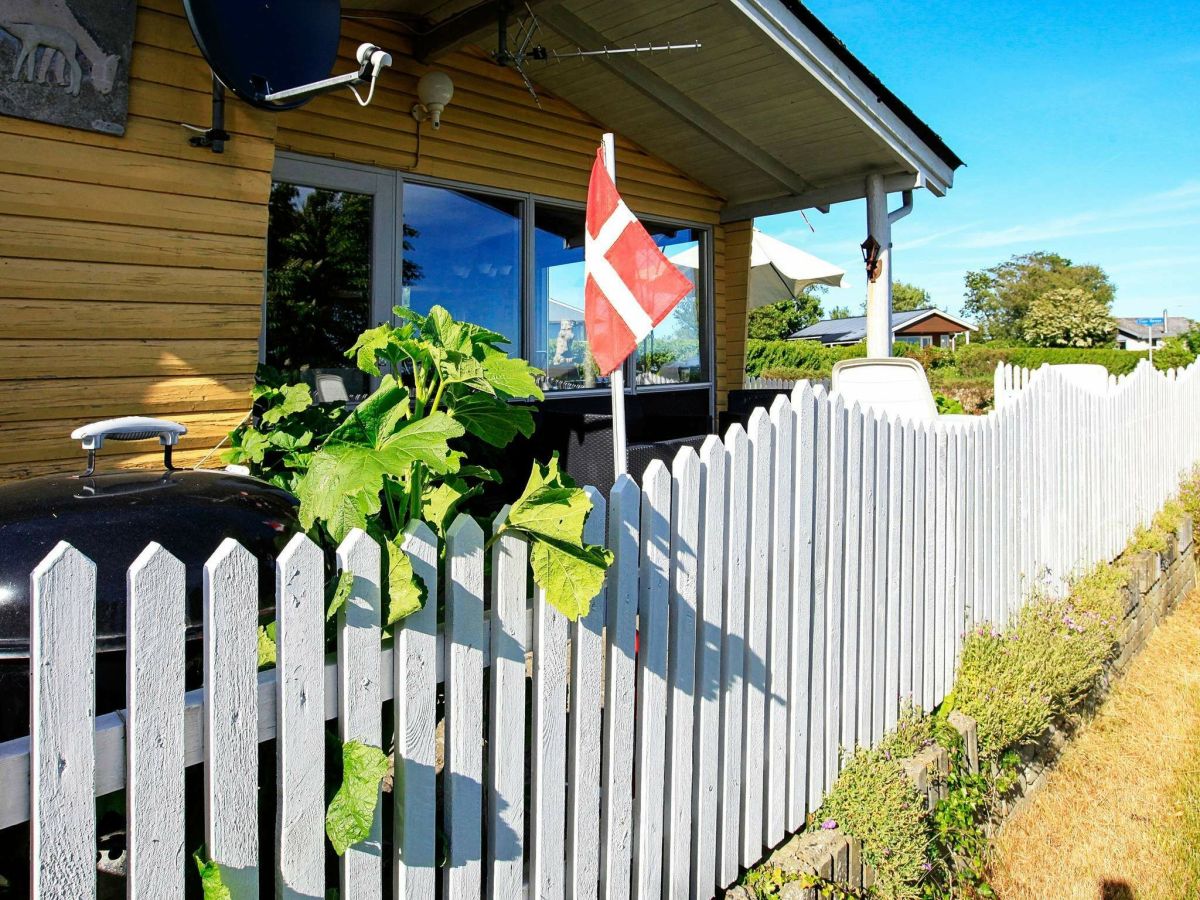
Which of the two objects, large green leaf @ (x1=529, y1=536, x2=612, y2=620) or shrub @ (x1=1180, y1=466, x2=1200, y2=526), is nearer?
large green leaf @ (x1=529, y1=536, x2=612, y2=620)

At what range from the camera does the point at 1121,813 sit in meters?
3.30

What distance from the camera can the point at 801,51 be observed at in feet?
17.6

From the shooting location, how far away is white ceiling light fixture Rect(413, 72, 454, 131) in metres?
5.30

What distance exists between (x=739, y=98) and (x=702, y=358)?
261cm

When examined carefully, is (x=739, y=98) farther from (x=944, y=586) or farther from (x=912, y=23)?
(x=912, y=23)

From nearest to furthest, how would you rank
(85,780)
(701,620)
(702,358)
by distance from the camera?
(85,780) → (701,620) → (702,358)

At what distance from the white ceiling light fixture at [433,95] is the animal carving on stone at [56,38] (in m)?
2.52

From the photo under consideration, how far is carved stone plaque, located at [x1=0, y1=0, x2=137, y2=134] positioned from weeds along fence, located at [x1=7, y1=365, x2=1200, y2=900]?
94.2 inches

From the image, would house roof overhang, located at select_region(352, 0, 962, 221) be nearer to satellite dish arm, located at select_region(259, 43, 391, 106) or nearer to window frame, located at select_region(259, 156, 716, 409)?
window frame, located at select_region(259, 156, 716, 409)

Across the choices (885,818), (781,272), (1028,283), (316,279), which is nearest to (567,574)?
(885,818)

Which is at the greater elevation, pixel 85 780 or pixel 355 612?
pixel 355 612

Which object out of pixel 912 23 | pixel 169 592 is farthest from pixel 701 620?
pixel 912 23

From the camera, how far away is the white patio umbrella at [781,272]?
10.5 metres

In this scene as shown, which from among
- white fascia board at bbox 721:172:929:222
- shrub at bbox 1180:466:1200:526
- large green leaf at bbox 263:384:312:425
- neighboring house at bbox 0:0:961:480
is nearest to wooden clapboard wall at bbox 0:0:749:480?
neighboring house at bbox 0:0:961:480
